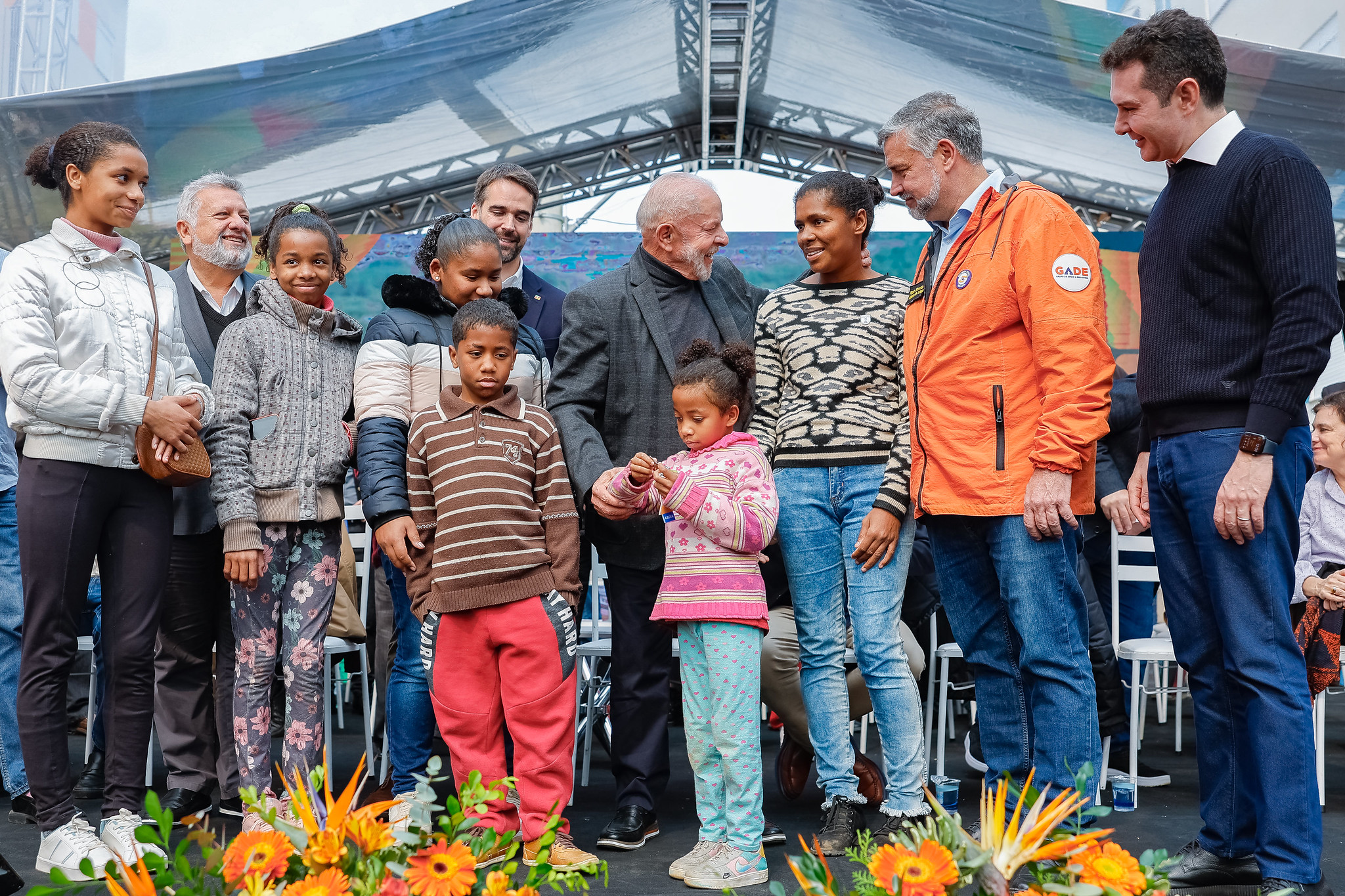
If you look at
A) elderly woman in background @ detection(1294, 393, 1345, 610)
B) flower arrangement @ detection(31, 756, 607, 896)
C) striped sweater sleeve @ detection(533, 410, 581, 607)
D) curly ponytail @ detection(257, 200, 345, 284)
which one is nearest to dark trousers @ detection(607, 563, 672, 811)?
striped sweater sleeve @ detection(533, 410, 581, 607)

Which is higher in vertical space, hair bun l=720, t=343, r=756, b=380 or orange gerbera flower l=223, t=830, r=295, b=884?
hair bun l=720, t=343, r=756, b=380

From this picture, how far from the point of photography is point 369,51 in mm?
7051

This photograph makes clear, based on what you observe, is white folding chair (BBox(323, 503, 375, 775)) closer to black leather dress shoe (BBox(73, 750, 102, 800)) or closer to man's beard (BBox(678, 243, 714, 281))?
black leather dress shoe (BBox(73, 750, 102, 800))

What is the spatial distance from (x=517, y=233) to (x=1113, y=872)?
2.53 m

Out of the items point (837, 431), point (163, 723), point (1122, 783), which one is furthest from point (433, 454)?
point (1122, 783)

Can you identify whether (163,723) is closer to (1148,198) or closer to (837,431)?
(837,431)

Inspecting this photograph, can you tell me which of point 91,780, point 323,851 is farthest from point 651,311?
point 91,780

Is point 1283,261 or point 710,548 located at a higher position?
point 1283,261

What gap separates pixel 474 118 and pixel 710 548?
23.6ft

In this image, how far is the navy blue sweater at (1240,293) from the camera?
188cm

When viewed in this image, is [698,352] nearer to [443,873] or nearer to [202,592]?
[202,592]

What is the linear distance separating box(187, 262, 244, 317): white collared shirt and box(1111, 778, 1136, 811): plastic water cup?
2926mm

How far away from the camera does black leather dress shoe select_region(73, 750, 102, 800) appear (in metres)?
3.28

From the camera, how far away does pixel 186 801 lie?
282cm
